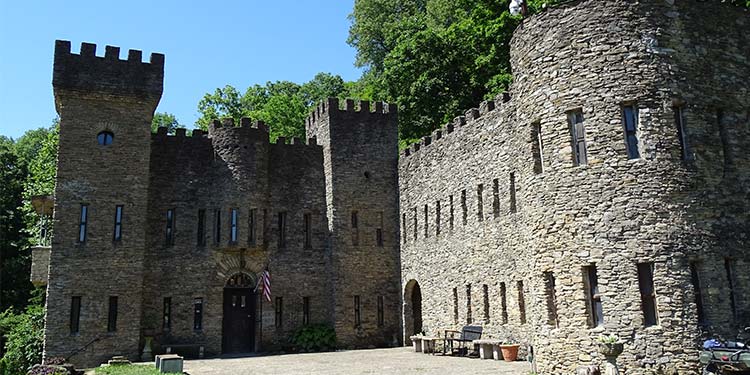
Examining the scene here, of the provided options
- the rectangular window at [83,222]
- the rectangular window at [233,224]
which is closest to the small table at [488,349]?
the rectangular window at [233,224]

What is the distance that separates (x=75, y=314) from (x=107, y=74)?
8.29 meters

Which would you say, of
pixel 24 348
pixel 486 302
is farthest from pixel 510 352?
pixel 24 348

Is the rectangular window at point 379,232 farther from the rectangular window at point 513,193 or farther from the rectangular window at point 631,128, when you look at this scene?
the rectangular window at point 631,128

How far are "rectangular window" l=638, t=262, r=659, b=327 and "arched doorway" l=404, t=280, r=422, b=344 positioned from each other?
13.5 meters

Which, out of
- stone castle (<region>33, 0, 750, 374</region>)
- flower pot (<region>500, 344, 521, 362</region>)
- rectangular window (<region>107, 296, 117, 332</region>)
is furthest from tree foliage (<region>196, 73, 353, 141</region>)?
flower pot (<region>500, 344, 521, 362</region>)

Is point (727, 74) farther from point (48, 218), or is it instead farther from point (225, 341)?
point (48, 218)

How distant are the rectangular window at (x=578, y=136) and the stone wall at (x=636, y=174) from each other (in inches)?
5.1

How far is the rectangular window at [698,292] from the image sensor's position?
12.6 metres

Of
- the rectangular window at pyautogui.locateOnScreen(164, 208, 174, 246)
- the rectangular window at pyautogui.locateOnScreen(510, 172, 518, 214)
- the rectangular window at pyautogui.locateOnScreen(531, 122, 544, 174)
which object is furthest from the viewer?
the rectangular window at pyautogui.locateOnScreen(164, 208, 174, 246)

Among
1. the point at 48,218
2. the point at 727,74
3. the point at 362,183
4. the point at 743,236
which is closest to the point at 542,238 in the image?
the point at 743,236

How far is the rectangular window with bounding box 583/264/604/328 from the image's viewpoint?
1316cm

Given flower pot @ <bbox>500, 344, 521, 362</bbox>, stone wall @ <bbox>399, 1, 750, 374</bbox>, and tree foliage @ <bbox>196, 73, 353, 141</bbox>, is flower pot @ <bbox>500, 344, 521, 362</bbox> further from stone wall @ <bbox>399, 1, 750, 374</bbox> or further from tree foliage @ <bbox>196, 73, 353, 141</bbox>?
tree foliage @ <bbox>196, 73, 353, 141</bbox>

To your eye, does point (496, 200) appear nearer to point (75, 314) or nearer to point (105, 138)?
point (105, 138)

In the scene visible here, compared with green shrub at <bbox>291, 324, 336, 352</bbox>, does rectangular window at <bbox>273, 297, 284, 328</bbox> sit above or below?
above
